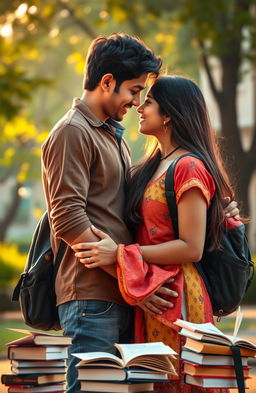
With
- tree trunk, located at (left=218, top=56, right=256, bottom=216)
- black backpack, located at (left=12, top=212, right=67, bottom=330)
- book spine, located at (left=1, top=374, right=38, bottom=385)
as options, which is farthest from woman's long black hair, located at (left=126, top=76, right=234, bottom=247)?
tree trunk, located at (left=218, top=56, right=256, bottom=216)

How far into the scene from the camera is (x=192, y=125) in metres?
5.51

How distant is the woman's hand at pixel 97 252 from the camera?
513 cm

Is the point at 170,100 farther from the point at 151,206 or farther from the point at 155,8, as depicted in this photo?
the point at 155,8

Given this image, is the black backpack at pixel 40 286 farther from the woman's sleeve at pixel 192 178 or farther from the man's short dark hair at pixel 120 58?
the man's short dark hair at pixel 120 58

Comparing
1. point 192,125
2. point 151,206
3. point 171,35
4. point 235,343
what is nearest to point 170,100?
point 192,125

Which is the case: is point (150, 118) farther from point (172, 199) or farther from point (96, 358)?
point (96, 358)

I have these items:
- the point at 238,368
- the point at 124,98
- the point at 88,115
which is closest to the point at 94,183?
the point at 88,115

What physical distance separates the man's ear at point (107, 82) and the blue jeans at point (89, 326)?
1085 mm

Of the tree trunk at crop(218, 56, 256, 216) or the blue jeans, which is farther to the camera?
the tree trunk at crop(218, 56, 256, 216)

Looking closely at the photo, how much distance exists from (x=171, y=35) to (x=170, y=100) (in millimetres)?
25508

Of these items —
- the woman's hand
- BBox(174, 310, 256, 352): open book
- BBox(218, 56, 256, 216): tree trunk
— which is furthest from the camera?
BBox(218, 56, 256, 216): tree trunk

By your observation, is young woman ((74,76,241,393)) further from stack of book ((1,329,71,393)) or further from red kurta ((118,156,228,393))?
stack of book ((1,329,71,393))

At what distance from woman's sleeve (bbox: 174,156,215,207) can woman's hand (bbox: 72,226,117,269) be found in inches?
16.8

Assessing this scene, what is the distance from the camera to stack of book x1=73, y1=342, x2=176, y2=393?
4652mm
